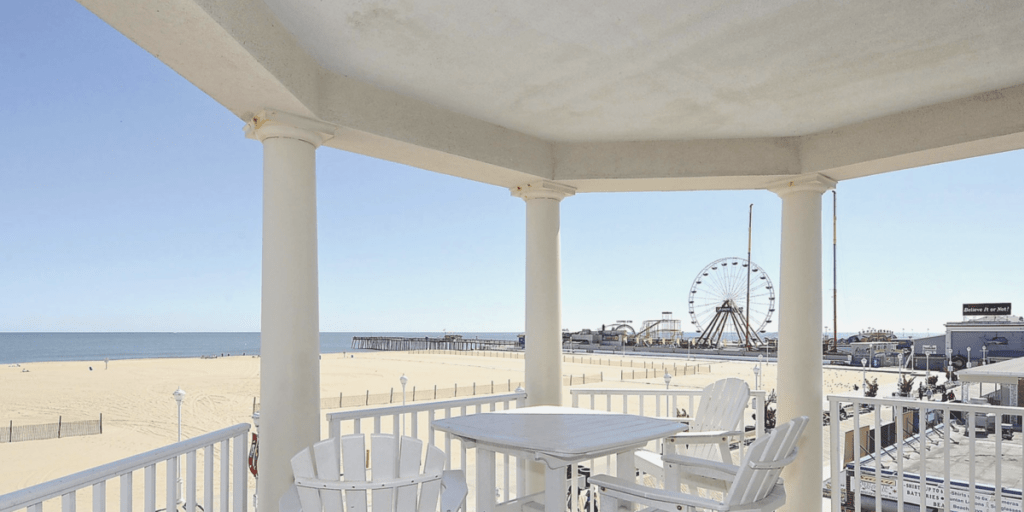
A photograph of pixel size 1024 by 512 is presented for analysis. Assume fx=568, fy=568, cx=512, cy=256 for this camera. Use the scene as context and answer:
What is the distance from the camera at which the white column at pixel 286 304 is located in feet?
8.64

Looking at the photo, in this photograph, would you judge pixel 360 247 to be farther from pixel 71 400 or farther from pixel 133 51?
pixel 71 400

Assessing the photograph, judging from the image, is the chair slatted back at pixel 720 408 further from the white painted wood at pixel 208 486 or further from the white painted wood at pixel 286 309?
the white painted wood at pixel 208 486

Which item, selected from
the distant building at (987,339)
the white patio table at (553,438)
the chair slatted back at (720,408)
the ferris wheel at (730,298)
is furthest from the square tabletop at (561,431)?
the distant building at (987,339)

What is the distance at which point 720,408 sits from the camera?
3.46m

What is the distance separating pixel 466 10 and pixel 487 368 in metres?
28.7

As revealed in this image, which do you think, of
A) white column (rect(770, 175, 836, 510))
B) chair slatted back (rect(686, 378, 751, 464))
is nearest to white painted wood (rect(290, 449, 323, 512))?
chair slatted back (rect(686, 378, 751, 464))

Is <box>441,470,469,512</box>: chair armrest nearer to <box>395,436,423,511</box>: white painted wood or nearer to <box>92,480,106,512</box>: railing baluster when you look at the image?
<box>395,436,423,511</box>: white painted wood

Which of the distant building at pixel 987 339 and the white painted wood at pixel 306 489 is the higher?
the white painted wood at pixel 306 489

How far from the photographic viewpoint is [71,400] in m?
19.0

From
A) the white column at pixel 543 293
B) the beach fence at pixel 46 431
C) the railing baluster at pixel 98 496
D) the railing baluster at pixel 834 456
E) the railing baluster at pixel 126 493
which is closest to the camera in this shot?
the railing baluster at pixel 98 496

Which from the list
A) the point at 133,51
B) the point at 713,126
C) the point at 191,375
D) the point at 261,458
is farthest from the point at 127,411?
the point at 713,126

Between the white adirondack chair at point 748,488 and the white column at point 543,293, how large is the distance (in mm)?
1841

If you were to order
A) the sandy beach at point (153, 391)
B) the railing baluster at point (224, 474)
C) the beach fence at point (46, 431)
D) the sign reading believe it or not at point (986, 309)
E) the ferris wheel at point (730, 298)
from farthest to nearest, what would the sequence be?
the sign reading believe it or not at point (986, 309) < the ferris wheel at point (730, 298) < the beach fence at point (46, 431) < the sandy beach at point (153, 391) < the railing baluster at point (224, 474)

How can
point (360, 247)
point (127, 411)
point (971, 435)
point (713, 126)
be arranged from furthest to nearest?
point (360, 247) < point (127, 411) < point (713, 126) < point (971, 435)
